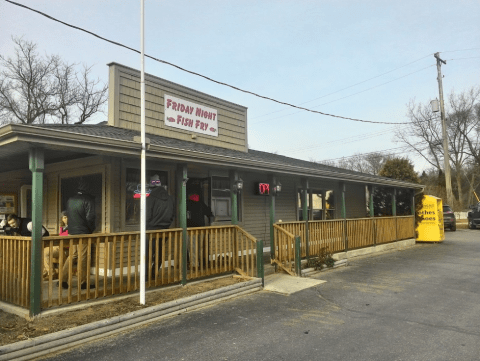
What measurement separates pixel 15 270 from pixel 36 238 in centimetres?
82

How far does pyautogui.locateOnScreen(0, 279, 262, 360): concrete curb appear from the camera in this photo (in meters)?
4.12

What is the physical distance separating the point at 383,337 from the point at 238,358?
1895mm

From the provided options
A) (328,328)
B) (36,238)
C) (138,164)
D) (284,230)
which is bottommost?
(328,328)

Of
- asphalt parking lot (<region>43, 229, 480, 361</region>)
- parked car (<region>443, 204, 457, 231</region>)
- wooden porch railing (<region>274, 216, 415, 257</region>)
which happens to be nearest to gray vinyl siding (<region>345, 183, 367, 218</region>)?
wooden porch railing (<region>274, 216, 415, 257</region>)

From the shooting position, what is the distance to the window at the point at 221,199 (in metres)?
10.3

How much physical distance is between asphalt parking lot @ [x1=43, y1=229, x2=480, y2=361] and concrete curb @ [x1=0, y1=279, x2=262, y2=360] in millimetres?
148

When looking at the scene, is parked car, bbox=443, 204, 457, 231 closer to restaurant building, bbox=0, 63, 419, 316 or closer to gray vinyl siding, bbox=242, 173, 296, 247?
restaurant building, bbox=0, 63, 419, 316

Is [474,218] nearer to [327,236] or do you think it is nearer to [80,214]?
[327,236]

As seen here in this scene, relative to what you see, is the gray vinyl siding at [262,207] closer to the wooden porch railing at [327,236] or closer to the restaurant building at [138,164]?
the restaurant building at [138,164]

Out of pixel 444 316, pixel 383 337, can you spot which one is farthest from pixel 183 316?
pixel 444 316

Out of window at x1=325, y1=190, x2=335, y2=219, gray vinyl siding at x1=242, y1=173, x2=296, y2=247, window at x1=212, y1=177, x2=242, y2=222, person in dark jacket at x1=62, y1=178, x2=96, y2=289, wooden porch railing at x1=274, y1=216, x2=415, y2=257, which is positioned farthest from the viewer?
window at x1=325, y1=190, x2=335, y2=219

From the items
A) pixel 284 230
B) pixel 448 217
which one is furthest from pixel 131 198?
pixel 448 217

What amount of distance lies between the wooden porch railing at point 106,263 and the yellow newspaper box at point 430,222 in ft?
37.3

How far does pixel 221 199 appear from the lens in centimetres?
1054
